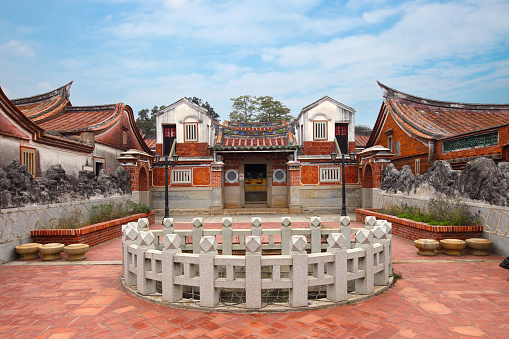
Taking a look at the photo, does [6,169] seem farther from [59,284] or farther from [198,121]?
[198,121]

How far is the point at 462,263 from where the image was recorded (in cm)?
711

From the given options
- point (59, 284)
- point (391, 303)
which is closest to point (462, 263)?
point (391, 303)

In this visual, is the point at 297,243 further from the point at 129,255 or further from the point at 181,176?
the point at 181,176

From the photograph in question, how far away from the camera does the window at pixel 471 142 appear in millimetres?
9469

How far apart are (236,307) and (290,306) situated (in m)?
0.76

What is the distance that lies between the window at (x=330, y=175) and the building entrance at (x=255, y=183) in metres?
3.40

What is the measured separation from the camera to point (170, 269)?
4.77 meters

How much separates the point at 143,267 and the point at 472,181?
8351mm

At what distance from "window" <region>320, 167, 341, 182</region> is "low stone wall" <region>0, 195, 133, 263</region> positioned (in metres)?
11.7

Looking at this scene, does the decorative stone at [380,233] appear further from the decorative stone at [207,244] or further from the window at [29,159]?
the window at [29,159]

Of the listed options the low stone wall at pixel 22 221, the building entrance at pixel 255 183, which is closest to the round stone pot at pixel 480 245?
the low stone wall at pixel 22 221

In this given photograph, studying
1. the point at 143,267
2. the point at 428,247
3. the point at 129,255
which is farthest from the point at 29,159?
the point at 428,247

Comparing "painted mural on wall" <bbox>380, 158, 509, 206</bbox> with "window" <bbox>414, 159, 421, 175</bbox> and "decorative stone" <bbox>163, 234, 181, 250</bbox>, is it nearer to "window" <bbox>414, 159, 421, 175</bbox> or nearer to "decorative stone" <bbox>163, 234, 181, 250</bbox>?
"window" <bbox>414, 159, 421, 175</bbox>

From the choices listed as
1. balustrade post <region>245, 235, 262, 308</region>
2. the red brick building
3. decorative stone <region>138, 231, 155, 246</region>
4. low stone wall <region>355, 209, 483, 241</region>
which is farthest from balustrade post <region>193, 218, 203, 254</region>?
the red brick building
